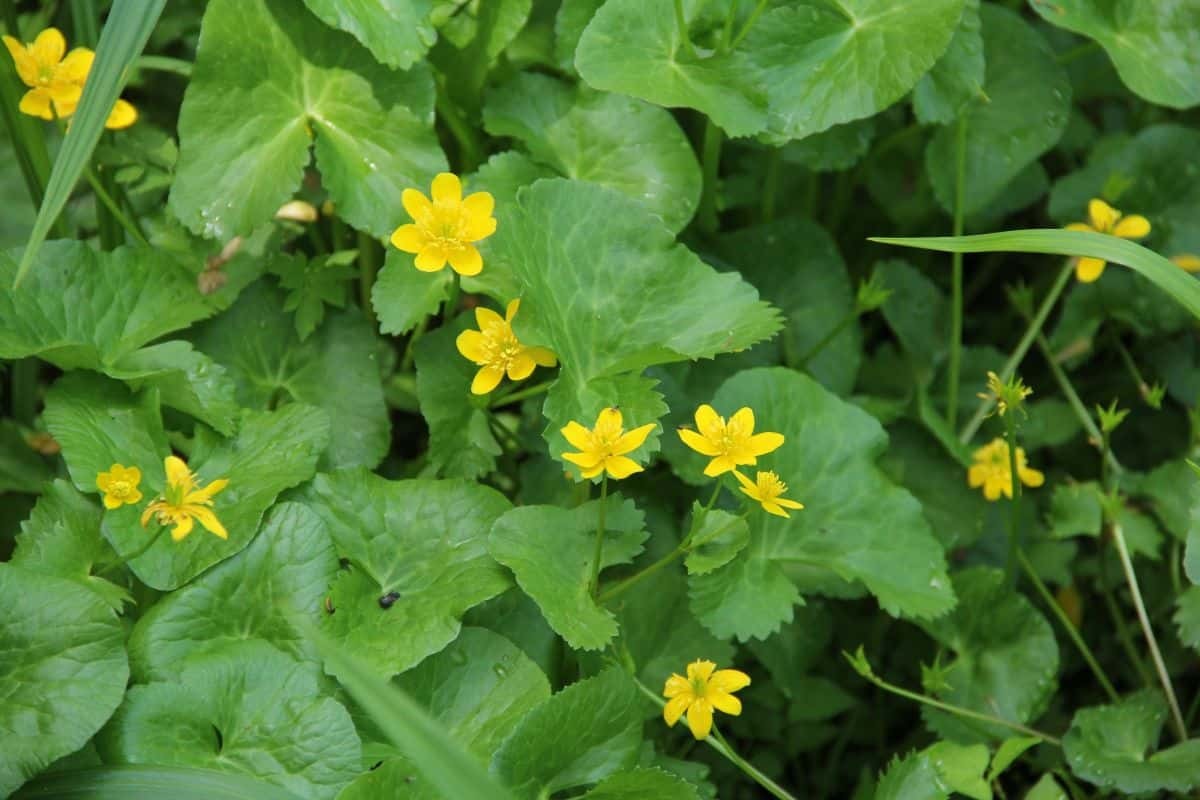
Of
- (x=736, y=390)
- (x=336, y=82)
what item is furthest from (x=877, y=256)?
(x=336, y=82)

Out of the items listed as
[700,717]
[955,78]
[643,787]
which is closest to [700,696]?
[700,717]

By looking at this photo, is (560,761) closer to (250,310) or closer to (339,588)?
(339,588)

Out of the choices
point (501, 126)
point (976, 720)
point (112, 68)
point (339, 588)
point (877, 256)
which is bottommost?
point (976, 720)

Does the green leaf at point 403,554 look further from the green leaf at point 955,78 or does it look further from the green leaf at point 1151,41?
the green leaf at point 1151,41

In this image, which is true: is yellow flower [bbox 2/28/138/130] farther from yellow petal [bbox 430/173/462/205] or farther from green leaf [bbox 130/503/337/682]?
green leaf [bbox 130/503/337/682]

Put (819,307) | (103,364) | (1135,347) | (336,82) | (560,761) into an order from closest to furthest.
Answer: (560,761)
(103,364)
(336,82)
(819,307)
(1135,347)

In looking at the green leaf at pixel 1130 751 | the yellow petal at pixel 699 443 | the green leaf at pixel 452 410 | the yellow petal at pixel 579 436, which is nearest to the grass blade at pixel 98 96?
the green leaf at pixel 452 410
